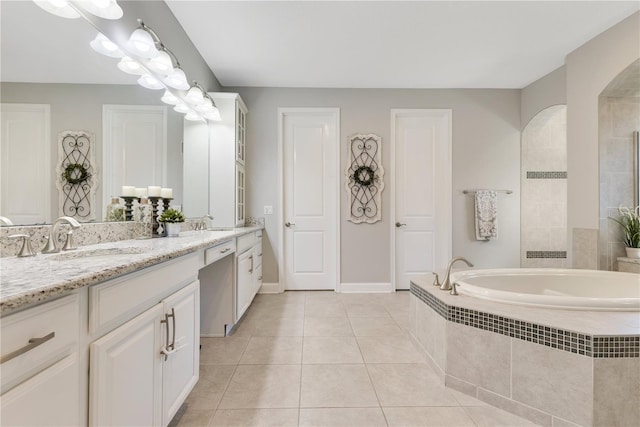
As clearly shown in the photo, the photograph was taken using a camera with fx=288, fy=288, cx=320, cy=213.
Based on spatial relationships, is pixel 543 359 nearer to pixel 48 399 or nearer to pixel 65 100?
pixel 48 399

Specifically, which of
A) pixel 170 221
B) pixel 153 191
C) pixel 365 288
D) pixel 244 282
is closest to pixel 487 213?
pixel 365 288

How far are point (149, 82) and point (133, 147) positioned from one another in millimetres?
479

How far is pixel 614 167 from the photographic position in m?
2.51

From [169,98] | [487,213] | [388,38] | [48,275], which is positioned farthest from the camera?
[487,213]

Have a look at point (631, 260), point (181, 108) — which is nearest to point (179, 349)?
point (181, 108)

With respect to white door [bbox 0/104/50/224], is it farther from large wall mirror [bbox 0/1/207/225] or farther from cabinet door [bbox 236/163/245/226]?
cabinet door [bbox 236/163/245/226]

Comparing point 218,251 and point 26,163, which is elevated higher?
point 26,163

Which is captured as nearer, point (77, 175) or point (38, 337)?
point (38, 337)

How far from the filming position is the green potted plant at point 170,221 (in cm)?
198

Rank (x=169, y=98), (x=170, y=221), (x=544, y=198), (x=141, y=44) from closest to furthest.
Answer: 1. (x=141, y=44)
2. (x=170, y=221)
3. (x=169, y=98)
4. (x=544, y=198)

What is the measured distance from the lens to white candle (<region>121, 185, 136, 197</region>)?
1.67m

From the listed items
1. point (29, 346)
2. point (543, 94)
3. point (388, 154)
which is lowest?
point (29, 346)

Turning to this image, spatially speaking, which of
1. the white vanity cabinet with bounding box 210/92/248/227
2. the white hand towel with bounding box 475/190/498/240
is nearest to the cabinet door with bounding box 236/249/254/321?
the white vanity cabinet with bounding box 210/92/248/227

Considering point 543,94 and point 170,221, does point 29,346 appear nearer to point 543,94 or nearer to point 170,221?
point 170,221
